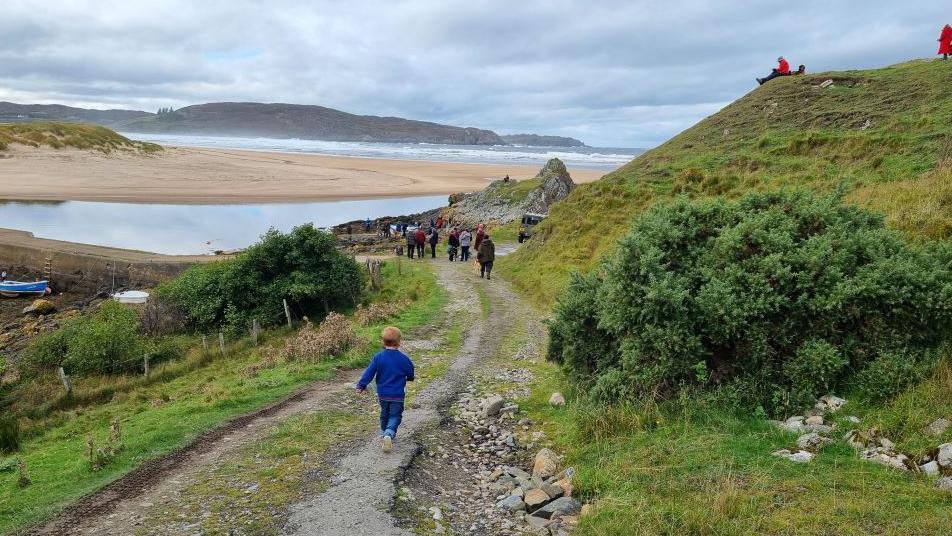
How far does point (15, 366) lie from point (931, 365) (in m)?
28.2

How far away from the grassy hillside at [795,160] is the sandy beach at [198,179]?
131 feet

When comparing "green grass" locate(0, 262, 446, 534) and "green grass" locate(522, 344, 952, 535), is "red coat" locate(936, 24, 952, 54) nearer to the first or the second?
"green grass" locate(0, 262, 446, 534)

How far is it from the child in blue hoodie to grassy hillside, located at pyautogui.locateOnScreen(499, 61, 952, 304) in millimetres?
10601

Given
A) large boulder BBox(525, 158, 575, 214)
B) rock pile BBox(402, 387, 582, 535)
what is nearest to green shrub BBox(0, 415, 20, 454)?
rock pile BBox(402, 387, 582, 535)

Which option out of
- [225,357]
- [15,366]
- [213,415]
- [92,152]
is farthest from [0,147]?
[213,415]

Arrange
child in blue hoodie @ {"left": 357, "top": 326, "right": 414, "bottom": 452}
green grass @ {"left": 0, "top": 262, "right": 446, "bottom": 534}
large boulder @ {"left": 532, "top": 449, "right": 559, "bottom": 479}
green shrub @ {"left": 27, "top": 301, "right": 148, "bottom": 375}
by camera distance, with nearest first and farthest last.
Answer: large boulder @ {"left": 532, "top": 449, "right": 559, "bottom": 479} < green grass @ {"left": 0, "top": 262, "right": 446, "bottom": 534} < child in blue hoodie @ {"left": 357, "top": 326, "right": 414, "bottom": 452} < green shrub @ {"left": 27, "top": 301, "right": 148, "bottom": 375}

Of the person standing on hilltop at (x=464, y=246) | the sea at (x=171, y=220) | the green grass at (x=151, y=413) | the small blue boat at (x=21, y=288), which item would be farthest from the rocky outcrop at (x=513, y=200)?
the small blue boat at (x=21, y=288)

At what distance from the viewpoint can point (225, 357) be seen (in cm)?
1975

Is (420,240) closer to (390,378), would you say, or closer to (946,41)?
(390,378)

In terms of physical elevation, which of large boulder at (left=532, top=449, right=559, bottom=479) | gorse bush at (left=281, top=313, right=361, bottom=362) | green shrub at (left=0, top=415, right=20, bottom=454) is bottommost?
green shrub at (left=0, top=415, right=20, bottom=454)

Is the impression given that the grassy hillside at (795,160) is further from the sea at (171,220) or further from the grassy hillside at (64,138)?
the grassy hillside at (64,138)

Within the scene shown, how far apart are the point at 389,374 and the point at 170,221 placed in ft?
156

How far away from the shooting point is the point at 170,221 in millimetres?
49312

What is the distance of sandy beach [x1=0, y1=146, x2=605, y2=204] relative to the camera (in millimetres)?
59406
